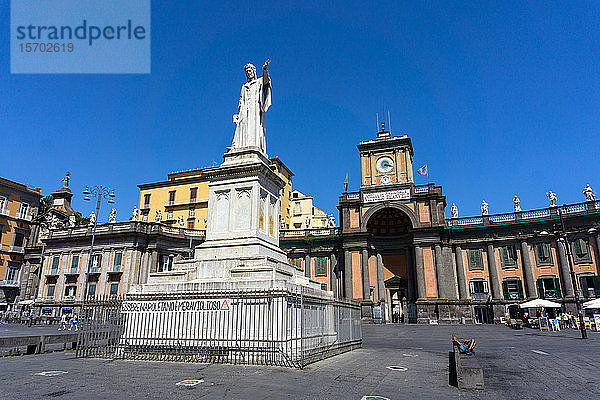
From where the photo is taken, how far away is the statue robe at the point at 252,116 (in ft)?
50.6

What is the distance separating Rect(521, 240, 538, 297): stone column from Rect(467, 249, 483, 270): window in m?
3.96

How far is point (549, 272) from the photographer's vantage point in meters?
38.6

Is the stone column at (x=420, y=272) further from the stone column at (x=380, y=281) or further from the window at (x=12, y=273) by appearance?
the window at (x=12, y=273)

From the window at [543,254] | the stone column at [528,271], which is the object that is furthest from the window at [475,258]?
the window at [543,254]

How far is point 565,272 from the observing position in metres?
37.5

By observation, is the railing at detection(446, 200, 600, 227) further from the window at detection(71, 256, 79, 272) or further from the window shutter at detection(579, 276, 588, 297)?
the window at detection(71, 256, 79, 272)

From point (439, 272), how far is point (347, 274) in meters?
9.82

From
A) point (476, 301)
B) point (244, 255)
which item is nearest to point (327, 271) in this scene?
point (476, 301)

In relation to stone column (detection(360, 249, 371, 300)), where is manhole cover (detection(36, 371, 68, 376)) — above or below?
below

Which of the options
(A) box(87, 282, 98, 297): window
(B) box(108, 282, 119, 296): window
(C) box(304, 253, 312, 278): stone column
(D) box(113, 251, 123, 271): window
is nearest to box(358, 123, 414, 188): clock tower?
(C) box(304, 253, 312, 278): stone column

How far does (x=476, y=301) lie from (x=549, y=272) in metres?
7.54

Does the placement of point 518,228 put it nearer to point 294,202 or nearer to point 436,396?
point 294,202

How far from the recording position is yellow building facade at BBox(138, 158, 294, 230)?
53.0m

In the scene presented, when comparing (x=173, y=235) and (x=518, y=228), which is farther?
(x=173, y=235)
